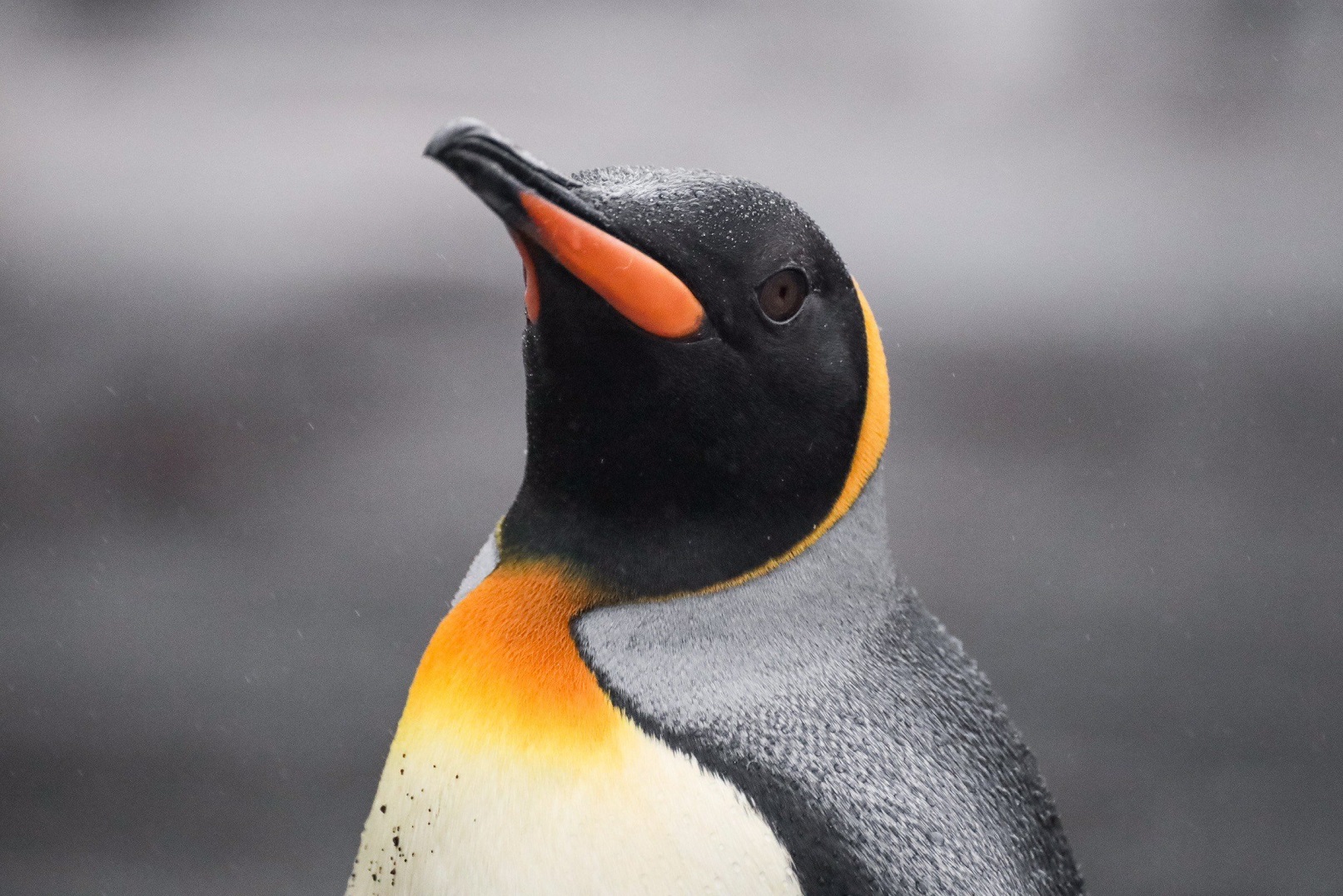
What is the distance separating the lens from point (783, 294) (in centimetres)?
57

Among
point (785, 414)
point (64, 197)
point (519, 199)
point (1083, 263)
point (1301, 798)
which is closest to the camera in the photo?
point (519, 199)

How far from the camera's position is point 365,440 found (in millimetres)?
2012

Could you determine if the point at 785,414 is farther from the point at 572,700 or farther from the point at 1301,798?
the point at 1301,798

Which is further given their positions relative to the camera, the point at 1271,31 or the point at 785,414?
the point at 1271,31

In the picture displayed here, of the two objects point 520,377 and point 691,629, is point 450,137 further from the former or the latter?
point 520,377

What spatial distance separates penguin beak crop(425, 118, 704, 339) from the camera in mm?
466

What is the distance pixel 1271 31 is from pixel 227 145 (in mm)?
1996

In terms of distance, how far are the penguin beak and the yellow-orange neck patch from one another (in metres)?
0.17

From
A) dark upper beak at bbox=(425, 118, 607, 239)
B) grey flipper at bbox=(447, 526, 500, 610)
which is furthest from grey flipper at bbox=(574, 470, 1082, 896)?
dark upper beak at bbox=(425, 118, 607, 239)

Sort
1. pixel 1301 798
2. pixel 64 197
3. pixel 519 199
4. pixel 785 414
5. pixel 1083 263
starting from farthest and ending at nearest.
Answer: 1. pixel 64 197
2. pixel 1083 263
3. pixel 1301 798
4. pixel 785 414
5. pixel 519 199

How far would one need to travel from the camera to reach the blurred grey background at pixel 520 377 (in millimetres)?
1894

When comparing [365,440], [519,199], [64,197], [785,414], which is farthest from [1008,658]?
[64,197]

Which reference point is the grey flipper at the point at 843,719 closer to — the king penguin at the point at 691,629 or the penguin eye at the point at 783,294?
the king penguin at the point at 691,629

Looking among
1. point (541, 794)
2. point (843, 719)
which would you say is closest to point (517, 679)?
point (541, 794)
